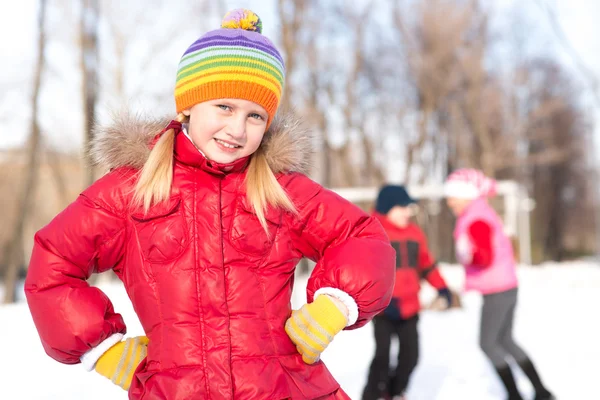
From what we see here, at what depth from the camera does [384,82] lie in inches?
1048

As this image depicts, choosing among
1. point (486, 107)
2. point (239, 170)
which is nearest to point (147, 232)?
point (239, 170)

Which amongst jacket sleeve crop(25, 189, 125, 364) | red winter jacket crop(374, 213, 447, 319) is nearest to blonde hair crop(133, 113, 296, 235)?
jacket sleeve crop(25, 189, 125, 364)

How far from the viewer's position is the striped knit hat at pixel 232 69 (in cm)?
197

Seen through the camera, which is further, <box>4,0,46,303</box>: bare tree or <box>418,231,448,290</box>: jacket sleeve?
<box>4,0,46,303</box>: bare tree

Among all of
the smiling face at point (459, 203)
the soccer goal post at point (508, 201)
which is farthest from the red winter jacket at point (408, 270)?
the soccer goal post at point (508, 201)

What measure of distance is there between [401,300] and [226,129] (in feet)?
11.0

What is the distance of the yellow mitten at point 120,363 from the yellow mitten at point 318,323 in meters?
0.48

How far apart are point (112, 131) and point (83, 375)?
14.0 feet

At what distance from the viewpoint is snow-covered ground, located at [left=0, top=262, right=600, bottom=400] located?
5.36 metres

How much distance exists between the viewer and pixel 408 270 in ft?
17.0

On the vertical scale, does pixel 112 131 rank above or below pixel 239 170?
above

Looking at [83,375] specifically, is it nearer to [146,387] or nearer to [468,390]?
[468,390]

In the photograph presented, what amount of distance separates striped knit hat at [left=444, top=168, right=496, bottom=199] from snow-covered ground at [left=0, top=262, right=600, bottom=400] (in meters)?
1.67

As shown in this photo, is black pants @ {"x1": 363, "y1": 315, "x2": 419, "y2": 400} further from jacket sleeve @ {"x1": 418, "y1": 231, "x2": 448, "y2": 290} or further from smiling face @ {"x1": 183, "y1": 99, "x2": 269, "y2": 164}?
smiling face @ {"x1": 183, "y1": 99, "x2": 269, "y2": 164}
